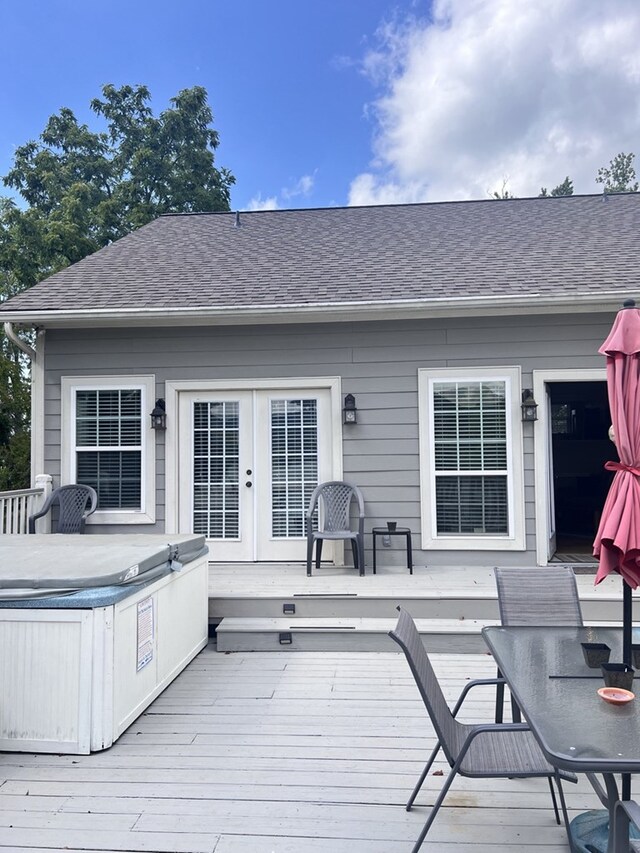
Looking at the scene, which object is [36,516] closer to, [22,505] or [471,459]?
[22,505]

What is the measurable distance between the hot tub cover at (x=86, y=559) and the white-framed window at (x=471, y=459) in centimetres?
230

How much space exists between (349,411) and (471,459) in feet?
3.98

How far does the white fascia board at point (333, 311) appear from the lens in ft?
16.6

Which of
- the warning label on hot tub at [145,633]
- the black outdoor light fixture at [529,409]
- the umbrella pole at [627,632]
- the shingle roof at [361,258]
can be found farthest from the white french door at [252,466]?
the umbrella pole at [627,632]

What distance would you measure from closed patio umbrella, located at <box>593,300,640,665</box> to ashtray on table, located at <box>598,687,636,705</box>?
1.37 feet

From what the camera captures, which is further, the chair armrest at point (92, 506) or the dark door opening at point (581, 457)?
the dark door opening at point (581, 457)

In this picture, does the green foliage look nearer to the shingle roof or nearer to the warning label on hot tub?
the shingle roof

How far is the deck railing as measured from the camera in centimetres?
493

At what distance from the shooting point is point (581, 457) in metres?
9.09

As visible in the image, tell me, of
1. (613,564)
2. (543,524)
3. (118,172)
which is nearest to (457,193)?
(118,172)

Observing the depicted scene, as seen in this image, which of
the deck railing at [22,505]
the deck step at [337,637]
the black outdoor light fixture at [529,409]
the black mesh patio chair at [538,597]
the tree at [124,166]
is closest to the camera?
the black mesh patio chair at [538,597]

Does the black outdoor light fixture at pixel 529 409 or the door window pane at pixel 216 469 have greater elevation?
the black outdoor light fixture at pixel 529 409

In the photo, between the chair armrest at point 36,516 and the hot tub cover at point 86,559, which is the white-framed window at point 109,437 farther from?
the hot tub cover at point 86,559

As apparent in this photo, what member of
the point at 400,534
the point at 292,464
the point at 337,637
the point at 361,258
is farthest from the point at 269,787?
the point at 361,258
